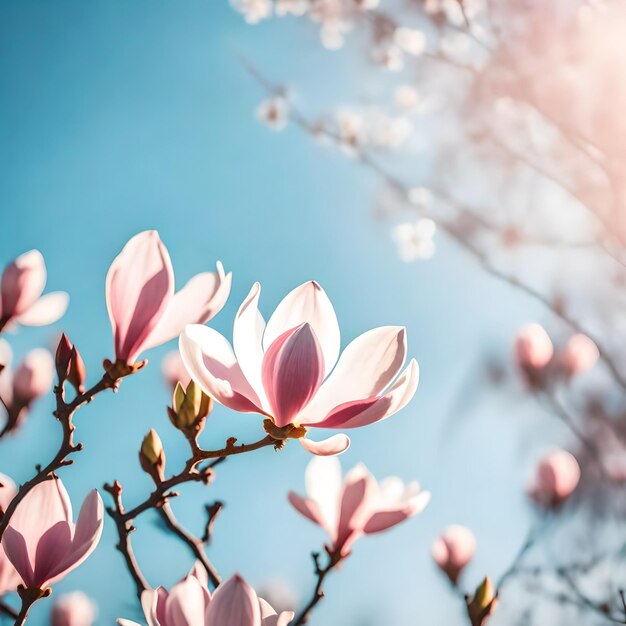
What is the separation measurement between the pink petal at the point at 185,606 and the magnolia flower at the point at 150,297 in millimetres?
137

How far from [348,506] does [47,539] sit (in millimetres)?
301

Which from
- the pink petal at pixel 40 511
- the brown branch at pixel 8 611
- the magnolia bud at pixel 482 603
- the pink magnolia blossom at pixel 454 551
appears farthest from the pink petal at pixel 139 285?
the pink magnolia blossom at pixel 454 551

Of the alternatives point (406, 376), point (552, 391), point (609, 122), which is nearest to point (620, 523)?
point (552, 391)

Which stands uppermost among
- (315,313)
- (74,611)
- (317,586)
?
(315,313)

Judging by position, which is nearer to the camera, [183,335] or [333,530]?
[183,335]

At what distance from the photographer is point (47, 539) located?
33cm

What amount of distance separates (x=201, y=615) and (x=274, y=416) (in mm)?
113

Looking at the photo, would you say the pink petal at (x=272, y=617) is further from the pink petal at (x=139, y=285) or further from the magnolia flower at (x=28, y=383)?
the magnolia flower at (x=28, y=383)

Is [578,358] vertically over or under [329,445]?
under

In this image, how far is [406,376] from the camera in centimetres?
33

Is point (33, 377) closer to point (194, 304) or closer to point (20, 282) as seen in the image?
point (20, 282)

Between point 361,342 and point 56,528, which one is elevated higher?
point 361,342

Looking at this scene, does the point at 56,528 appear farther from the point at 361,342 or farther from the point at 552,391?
the point at 552,391

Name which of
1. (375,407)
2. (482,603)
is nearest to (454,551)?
(482,603)
